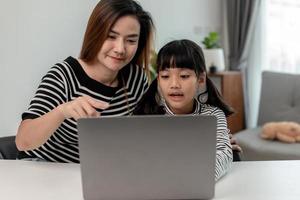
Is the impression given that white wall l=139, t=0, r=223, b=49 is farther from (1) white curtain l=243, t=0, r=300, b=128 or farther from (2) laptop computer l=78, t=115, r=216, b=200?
(2) laptop computer l=78, t=115, r=216, b=200

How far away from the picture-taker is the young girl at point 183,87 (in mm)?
1356

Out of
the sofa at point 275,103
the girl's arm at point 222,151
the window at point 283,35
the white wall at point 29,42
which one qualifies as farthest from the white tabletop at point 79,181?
the window at point 283,35

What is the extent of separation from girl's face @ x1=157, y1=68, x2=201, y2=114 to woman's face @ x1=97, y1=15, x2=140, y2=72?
143 mm

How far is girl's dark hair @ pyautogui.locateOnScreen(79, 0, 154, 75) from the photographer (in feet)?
4.20

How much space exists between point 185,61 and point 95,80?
319 mm

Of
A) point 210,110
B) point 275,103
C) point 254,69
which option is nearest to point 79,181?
point 210,110

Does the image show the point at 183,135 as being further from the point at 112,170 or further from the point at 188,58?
the point at 188,58

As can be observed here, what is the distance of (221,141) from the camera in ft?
4.00

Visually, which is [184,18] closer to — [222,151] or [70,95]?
[70,95]

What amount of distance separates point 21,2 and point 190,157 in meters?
2.16

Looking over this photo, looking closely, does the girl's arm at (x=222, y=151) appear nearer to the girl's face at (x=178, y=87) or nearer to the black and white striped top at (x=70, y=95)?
the girl's face at (x=178, y=87)

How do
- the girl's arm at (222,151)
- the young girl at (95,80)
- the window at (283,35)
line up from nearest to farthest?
the girl's arm at (222,151), the young girl at (95,80), the window at (283,35)

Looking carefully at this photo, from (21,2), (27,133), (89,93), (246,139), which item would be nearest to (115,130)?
(27,133)

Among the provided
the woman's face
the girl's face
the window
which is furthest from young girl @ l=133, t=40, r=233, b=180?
the window
